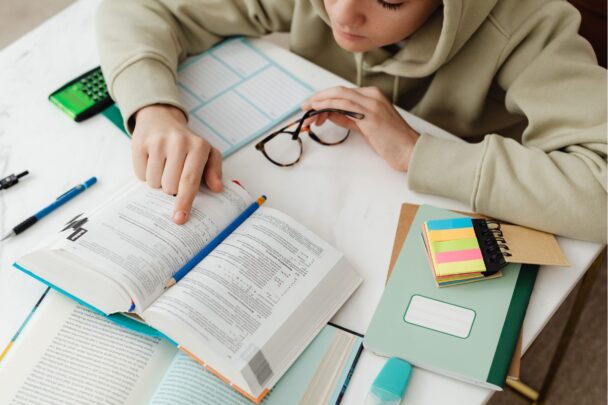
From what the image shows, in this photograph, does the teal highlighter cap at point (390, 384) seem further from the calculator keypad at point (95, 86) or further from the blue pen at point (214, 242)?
the calculator keypad at point (95, 86)

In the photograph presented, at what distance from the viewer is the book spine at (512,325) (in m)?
0.66

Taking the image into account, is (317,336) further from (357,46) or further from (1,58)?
(1,58)

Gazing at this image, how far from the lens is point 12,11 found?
85.9 inches

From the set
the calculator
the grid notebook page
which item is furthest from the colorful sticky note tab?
the calculator

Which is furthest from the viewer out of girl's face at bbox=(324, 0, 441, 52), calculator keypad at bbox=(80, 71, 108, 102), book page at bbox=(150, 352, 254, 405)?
calculator keypad at bbox=(80, 71, 108, 102)

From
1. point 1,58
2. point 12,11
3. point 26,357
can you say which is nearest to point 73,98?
point 1,58

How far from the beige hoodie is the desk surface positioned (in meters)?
0.06

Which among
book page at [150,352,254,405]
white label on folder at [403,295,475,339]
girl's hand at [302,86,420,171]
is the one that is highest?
girl's hand at [302,86,420,171]

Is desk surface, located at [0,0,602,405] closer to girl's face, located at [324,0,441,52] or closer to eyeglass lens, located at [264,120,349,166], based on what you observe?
eyeglass lens, located at [264,120,349,166]

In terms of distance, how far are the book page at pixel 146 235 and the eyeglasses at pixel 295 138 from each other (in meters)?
0.12

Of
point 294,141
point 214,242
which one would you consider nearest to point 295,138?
point 294,141

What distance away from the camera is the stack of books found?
0.73m

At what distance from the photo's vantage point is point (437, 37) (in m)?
0.94

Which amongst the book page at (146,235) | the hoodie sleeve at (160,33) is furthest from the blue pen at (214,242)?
the hoodie sleeve at (160,33)
